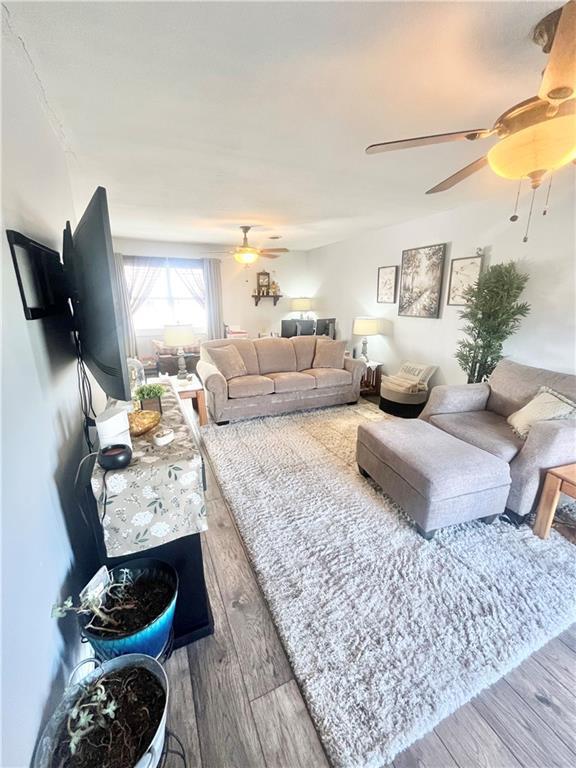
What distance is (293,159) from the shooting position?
2.14 meters

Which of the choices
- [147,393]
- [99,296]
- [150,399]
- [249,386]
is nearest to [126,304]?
[249,386]

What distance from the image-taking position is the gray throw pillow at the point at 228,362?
373 centimetres

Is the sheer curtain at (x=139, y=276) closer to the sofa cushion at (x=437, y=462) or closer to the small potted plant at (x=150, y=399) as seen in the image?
the small potted plant at (x=150, y=399)

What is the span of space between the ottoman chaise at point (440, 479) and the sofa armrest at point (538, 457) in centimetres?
9

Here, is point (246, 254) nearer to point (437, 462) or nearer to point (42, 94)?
point (42, 94)

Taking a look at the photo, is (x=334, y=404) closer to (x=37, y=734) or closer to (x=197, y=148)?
(x=197, y=148)

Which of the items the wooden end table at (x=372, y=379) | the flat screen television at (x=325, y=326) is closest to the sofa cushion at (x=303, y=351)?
the wooden end table at (x=372, y=379)

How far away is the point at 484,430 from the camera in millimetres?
2289

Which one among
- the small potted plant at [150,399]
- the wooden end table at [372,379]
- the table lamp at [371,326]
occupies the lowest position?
the wooden end table at [372,379]

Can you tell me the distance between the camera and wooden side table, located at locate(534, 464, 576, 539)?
1731 millimetres

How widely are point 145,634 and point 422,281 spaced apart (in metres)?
4.21

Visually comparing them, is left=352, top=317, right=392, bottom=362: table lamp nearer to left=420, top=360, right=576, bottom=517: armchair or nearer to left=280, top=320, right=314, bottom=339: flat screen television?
left=280, top=320, right=314, bottom=339: flat screen television

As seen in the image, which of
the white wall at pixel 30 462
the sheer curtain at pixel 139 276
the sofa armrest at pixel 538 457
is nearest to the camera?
the white wall at pixel 30 462

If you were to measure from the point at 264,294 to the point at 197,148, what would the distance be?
4.50m
